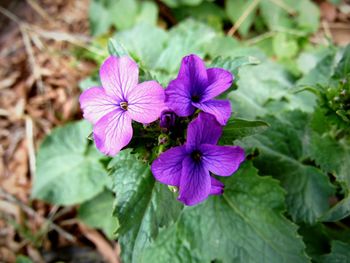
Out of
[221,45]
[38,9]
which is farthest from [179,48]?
[38,9]

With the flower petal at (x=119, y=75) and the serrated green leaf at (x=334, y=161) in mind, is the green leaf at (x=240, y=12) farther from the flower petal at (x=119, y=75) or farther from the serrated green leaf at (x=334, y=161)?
the flower petal at (x=119, y=75)

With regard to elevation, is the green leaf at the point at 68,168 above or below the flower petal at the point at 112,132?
below

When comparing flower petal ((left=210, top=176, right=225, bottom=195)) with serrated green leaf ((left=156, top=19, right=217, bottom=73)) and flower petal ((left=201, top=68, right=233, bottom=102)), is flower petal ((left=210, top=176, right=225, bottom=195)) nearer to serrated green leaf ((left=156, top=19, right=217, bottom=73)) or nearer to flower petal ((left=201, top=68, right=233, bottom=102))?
flower petal ((left=201, top=68, right=233, bottom=102))

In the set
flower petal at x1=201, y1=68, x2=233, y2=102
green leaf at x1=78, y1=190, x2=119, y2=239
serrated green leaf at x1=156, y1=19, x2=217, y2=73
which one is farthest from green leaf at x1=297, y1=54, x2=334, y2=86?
green leaf at x1=78, y1=190, x2=119, y2=239

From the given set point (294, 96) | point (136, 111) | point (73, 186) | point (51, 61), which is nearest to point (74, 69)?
point (51, 61)

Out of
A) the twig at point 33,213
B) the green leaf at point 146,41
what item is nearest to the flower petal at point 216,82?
the green leaf at point 146,41

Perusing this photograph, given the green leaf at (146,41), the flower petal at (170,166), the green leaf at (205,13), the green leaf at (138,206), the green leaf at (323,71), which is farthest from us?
the green leaf at (205,13)

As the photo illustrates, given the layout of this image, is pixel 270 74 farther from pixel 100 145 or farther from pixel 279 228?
pixel 100 145
